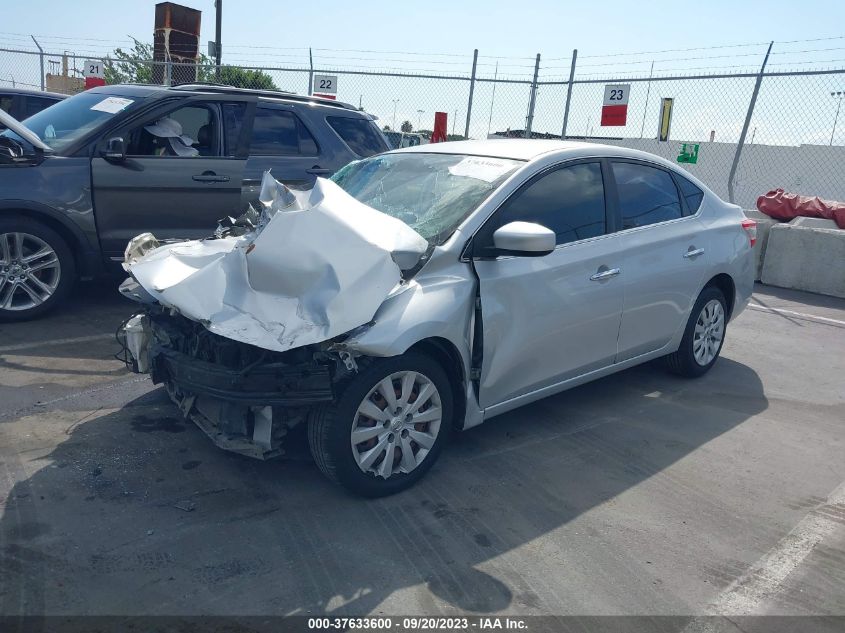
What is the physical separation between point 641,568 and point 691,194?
3291 mm

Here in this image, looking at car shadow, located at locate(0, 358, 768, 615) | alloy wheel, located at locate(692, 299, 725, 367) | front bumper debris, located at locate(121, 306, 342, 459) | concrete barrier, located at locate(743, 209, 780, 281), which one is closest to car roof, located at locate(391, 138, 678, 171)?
alloy wheel, located at locate(692, 299, 725, 367)

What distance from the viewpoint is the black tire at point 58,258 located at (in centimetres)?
612

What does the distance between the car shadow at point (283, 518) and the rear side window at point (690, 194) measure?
5.41ft

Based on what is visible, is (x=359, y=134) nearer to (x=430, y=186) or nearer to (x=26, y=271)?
(x=26, y=271)

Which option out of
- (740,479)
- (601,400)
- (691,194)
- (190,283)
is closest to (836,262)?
(691,194)

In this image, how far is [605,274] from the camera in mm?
4746

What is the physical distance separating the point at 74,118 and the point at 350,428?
4.83 m

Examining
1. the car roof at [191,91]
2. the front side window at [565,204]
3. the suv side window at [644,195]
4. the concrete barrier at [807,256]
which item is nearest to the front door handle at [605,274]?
the front side window at [565,204]

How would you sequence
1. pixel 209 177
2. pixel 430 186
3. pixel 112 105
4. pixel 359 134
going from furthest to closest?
pixel 359 134 < pixel 209 177 < pixel 112 105 < pixel 430 186

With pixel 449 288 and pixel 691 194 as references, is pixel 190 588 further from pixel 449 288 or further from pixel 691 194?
pixel 691 194

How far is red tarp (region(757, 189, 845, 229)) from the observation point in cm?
1019

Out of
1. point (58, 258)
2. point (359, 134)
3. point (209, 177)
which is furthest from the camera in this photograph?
point (359, 134)

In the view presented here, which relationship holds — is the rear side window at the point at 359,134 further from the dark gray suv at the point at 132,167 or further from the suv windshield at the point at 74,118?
the suv windshield at the point at 74,118

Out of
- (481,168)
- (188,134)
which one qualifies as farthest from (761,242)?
(188,134)
